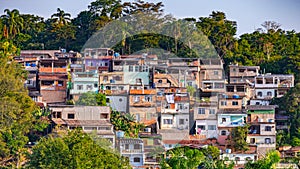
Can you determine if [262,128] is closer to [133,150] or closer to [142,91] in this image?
[142,91]

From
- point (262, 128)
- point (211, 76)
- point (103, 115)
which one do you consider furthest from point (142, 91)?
point (211, 76)

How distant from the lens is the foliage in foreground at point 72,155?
14.2 m

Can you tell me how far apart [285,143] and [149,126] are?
2569 millimetres

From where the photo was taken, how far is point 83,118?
17.2 metres

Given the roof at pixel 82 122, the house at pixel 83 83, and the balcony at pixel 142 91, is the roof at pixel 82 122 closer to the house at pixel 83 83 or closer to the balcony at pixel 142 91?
the balcony at pixel 142 91

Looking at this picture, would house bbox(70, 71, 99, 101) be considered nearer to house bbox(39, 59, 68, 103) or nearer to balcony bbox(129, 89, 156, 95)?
house bbox(39, 59, 68, 103)

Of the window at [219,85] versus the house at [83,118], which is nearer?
the house at [83,118]

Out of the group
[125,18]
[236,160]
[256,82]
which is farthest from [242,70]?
[236,160]

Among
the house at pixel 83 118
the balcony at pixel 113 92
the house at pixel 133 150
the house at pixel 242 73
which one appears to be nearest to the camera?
the house at pixel 133 150

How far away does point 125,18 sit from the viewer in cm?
2175

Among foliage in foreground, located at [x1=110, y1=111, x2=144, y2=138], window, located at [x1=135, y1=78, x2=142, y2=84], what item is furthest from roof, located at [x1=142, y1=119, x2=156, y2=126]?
window, located at [x1=135, y1=78, x2=142, y2=84]

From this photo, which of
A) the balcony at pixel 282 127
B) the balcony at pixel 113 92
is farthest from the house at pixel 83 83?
the balcony at pixel 282 127

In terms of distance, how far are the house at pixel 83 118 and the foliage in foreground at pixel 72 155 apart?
1.76 metres

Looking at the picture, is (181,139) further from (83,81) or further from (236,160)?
(83,81)
